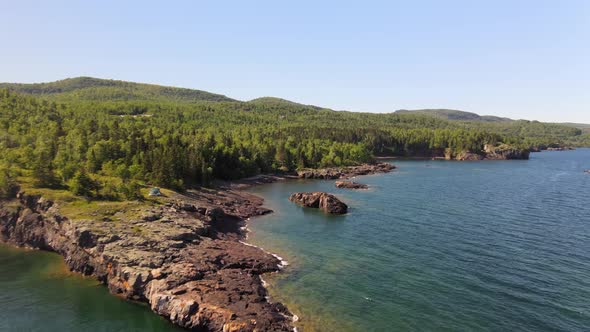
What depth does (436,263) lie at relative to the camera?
65.0 meters

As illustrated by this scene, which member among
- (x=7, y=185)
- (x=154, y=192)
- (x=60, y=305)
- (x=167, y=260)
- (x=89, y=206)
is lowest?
(x=60, y=305)

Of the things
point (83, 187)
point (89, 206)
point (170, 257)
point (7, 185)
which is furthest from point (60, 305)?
point (7, 185)

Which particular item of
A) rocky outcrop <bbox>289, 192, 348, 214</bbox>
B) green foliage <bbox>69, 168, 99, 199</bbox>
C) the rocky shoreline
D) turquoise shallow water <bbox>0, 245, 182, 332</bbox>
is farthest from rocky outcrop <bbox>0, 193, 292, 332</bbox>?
→ rocky outcrop <bbox>289, 192, 348, 214</bbox>

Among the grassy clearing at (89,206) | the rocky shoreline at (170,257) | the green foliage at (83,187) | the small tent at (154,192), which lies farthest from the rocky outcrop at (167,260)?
the small tent at (154,192)

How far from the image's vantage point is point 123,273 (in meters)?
55.3

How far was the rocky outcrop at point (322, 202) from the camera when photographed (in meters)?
105

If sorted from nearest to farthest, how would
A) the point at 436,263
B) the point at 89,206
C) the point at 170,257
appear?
the point at 170,257 < the point at 436,263 < the point at 89,206

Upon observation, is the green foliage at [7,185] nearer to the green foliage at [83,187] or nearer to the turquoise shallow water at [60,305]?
the green foliage at [83,187]

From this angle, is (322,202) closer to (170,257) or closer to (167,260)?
(170,257)

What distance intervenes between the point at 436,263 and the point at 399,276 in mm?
10092

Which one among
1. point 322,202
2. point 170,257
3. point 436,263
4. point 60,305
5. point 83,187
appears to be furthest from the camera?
point 322,202

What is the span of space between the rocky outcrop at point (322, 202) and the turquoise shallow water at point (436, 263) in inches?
145

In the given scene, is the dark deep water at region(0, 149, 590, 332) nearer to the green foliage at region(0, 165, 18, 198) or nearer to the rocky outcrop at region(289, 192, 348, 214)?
the rocky outcrop at region(289, 192, 348, 214)

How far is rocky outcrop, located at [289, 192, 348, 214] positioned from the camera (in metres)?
105
